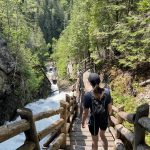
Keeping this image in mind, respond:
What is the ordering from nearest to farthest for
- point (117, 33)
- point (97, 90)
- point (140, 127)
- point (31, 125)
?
point (140, 127) < point (31, 125) < point (97, 90) < point (117, 33)

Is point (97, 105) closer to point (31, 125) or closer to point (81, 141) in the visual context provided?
point (31, 125)

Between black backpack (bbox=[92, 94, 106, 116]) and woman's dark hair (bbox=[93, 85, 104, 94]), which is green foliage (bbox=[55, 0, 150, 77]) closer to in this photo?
black backpack (bbox=[92, 94, 106, 116])

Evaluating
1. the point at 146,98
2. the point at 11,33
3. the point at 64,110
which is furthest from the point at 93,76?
the point at 11,33

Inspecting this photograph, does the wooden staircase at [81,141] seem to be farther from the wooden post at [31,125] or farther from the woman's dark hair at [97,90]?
the wooden post at [31,125]

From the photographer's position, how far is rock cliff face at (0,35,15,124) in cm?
2533

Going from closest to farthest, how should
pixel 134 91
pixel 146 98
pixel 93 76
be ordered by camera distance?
pixel 93 76, pixel 146 98, pixel 134 91

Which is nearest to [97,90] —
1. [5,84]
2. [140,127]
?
[140,127]

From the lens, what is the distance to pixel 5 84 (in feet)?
84.7

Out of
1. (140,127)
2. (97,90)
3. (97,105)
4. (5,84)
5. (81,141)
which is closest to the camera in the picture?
(140,127)

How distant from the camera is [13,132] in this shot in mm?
4512

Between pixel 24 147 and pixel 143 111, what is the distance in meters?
1.98

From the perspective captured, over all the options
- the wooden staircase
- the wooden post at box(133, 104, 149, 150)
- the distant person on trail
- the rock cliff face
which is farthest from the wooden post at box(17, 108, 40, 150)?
the rock cliff face

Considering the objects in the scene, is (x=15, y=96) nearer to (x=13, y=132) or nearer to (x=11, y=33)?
(x=11, y=33)

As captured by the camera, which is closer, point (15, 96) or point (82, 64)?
point (15, 96)
